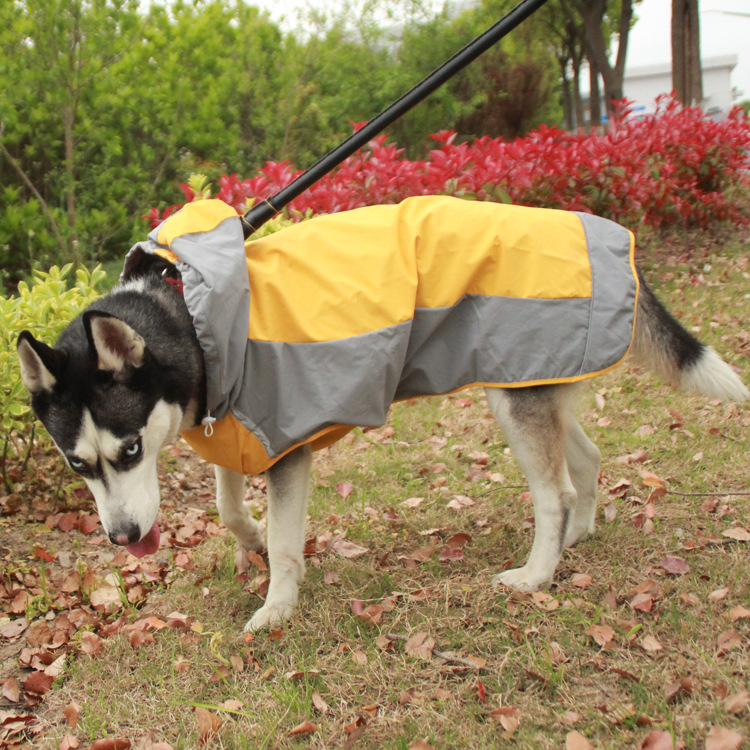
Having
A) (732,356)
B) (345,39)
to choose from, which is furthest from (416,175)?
(345,39)

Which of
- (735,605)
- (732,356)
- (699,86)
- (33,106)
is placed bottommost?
(732,356)

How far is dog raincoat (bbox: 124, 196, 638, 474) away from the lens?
8.96 ft

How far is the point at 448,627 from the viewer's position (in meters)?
2.81

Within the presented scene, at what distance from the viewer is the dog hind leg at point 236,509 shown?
10.6ft

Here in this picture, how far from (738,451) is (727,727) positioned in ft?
7.36

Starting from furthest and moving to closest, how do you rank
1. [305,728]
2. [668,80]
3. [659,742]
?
[668,80]
[305,728]
[659,742]

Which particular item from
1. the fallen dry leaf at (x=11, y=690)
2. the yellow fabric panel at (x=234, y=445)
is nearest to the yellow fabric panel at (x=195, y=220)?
the yellow fabric panel at (x=234, y=445)

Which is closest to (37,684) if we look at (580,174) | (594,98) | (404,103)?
(404,103)

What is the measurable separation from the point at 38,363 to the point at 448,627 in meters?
1.84

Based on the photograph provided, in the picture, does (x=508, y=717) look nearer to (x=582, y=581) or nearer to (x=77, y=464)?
(x=582, y=581)

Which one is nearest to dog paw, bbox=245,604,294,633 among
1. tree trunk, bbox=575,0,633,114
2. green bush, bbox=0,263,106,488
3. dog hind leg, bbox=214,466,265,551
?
dog hind leg, bbox=214,466,265,551

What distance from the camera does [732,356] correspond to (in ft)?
17.5

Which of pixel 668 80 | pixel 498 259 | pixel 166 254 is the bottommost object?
pixel 668 80

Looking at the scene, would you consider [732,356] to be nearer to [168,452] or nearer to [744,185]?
[168,452]
